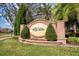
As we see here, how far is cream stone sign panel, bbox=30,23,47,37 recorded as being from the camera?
3.88 meters

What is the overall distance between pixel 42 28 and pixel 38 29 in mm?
73

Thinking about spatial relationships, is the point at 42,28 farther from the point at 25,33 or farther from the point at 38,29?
the point at 25,33

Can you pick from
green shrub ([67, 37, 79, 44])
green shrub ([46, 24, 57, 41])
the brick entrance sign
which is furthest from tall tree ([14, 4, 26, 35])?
green shrub ([67, 37, 79, 44])

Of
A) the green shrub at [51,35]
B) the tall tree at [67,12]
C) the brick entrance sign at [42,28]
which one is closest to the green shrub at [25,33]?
the brick entrance sign at [42,28]

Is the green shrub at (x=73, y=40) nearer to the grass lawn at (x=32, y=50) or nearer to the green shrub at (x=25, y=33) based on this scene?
the grass lawn at (x=32, y=50)

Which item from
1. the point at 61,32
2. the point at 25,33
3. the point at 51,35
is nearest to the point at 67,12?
the point at 61,32

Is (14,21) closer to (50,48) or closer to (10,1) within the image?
(10,1)

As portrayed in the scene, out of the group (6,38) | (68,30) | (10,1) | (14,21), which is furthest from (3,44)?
(68,30)

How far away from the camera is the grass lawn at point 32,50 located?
382 cm

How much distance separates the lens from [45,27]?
3875 millimetres

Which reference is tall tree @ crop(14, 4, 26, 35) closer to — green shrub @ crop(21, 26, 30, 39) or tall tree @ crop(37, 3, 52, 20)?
green shrub @ crop(21, 26, 30, 39)

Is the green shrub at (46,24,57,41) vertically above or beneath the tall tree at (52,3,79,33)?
beneath

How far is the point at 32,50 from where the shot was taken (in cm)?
384

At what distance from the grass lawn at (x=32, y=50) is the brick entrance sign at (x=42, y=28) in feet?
0.52
